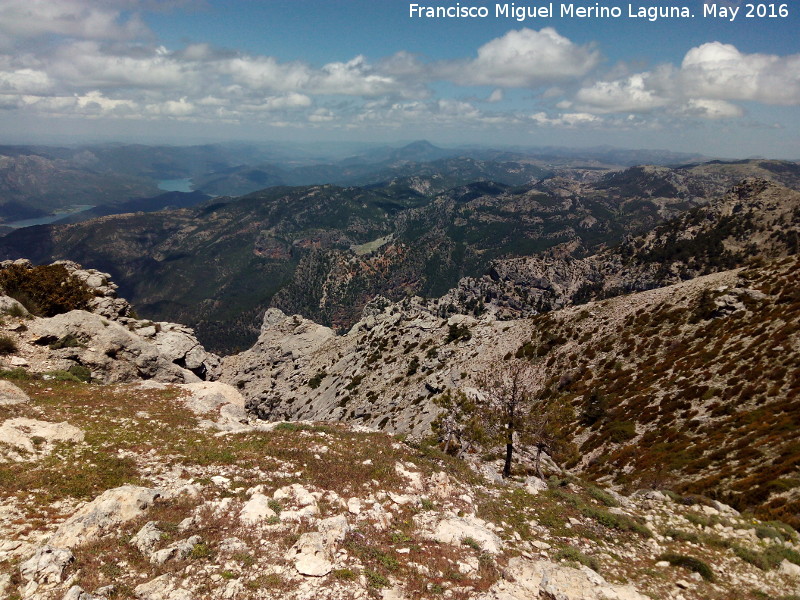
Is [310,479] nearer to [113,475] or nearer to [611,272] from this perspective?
[113,475]

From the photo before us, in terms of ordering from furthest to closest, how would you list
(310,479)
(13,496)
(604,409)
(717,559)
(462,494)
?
(604,409) → (462,494) → (310,479) → (717,559) → (13,496)

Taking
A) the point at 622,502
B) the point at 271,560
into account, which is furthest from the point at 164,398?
the point at 622,502

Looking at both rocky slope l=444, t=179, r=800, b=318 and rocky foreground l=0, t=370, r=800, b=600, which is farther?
rocky slope l=444, t=179, r=800, b=318

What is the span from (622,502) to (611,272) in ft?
664

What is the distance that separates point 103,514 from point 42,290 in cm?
4291

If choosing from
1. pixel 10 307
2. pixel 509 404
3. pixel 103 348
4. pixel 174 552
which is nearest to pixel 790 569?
pixel 509 404

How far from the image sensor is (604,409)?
45062mm

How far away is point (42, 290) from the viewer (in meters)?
43.0

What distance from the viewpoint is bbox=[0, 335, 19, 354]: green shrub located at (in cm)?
3042

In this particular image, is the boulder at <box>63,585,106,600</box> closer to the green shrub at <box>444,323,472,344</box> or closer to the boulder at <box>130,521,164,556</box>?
the boulder at <box>130,521,164,556</box>

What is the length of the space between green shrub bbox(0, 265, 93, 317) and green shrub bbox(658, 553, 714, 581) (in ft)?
184

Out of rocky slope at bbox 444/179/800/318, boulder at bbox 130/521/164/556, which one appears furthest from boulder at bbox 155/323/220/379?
rocky slope at bbox 444/179/800/318

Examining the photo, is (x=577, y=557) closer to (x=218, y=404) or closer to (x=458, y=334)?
(x=218, y=404)

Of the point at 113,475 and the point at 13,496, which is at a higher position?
the point at 13,496
